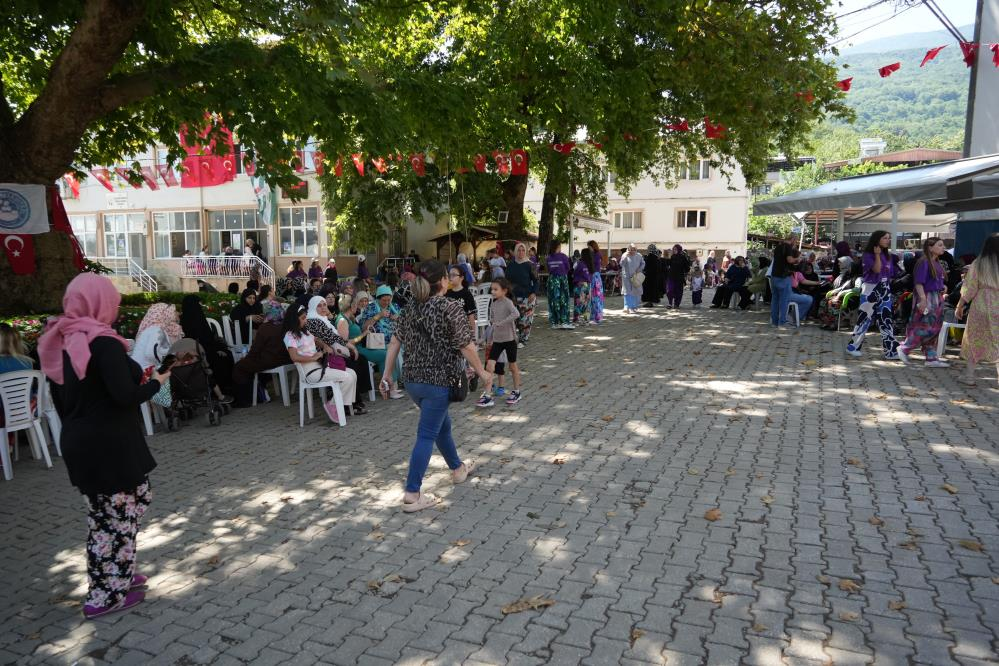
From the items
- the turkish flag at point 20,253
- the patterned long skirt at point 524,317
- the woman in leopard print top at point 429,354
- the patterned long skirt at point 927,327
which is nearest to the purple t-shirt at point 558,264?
the patterned long skirt at point 524,317

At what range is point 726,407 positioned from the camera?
7562 mm

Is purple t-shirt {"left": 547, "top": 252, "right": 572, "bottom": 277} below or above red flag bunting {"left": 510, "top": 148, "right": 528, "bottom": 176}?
below

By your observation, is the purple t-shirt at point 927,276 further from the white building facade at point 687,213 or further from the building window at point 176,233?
the building window at point 176,233

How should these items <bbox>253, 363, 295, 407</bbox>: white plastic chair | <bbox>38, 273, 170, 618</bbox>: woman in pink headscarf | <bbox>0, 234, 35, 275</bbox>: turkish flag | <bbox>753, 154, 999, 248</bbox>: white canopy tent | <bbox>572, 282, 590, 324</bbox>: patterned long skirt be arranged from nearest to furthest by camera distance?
<bbox>38, 273, 170, 618</bbox>: woman in pink headscarf
<bbox>253, 363, 295, 407</bbox>: white plastic chair
<bbox>0, 234, 35, 275</bbox>: turkish flag
<bbox>753, 154, 999, 248</bbox>: white canopy tent
<bbox>572, 282, 590, 324</bbox>: patterned long skirt

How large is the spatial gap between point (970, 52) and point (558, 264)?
32.3 ft

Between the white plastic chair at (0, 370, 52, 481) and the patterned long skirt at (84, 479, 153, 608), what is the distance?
3.12 meters

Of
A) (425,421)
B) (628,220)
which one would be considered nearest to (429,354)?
(425,421)

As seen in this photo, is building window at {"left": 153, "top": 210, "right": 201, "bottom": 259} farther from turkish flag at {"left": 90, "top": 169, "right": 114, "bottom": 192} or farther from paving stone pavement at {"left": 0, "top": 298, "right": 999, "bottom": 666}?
paving stone pavement at {"left": 0, "top": 298, "right": 999, "bottom": 666}

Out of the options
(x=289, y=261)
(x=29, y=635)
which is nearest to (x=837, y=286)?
(x=29, y=635)

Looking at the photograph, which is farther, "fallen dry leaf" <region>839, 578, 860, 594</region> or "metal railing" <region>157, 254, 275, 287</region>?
"metal railing" <region>157, 254, 275, 287</region>

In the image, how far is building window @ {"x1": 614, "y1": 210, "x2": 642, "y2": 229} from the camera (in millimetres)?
41406

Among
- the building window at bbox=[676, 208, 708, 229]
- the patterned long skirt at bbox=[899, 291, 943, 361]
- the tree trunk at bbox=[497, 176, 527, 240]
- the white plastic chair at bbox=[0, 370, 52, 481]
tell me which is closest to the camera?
the white plastic chair at bbox=[0, 370, 52, 481]

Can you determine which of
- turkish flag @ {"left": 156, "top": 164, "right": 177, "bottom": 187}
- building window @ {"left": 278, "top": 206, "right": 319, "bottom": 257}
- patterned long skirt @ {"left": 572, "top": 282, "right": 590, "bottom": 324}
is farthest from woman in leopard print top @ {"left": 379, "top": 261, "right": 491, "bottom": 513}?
building window @ {"left": 278, "top": 206, "right": 319, "bottom": 257}

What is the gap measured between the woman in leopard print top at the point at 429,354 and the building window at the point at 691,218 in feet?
123
